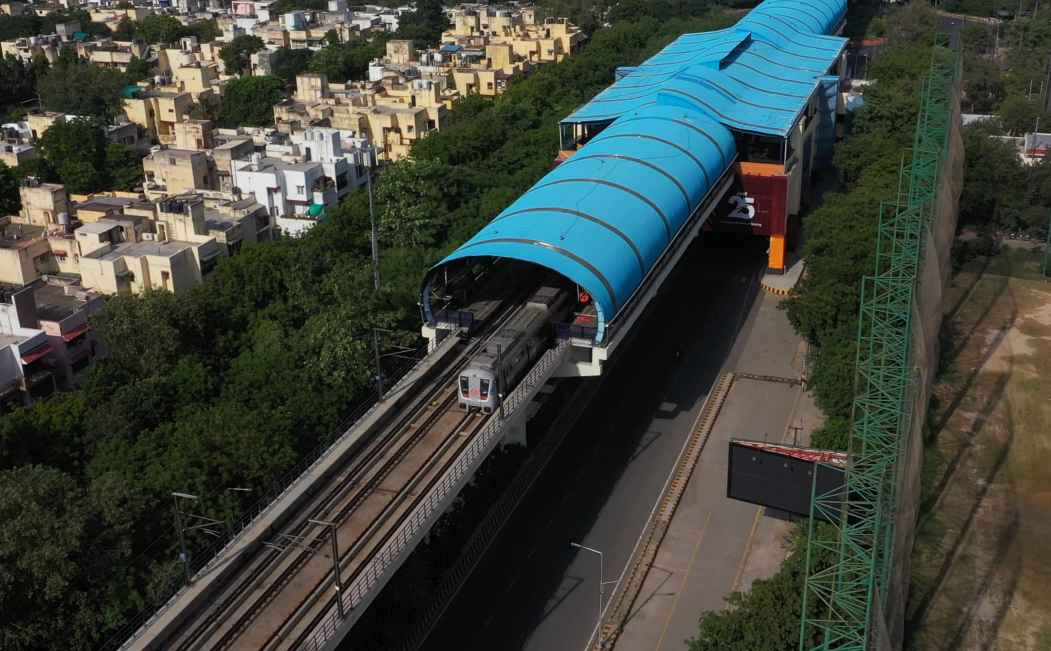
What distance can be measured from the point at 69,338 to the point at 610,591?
20.0 m

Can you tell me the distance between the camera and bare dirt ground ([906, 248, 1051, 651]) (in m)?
24.0

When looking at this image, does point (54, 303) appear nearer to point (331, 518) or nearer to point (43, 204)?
point (43, 204)

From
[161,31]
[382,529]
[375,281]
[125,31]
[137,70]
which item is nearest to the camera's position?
[382,529]

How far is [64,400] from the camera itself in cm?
2923

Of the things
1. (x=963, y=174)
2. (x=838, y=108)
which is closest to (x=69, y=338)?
(x=963, y=174)

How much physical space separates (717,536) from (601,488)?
355 cm

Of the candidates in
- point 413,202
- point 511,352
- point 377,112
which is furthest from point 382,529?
point 377,112

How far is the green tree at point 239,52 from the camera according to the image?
248ft

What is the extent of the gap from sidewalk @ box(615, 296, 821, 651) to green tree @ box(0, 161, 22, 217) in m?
33.9

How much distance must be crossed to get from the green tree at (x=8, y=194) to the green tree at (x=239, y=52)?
1096 inches

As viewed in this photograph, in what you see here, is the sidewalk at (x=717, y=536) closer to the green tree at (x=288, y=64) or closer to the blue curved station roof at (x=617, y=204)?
the blue curved station roof at (x=617, y=204)

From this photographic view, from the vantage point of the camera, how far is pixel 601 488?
94.3 ft

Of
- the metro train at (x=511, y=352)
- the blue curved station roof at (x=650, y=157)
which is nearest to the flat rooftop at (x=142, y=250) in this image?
the blue curved station roof at (x=650, y=157)

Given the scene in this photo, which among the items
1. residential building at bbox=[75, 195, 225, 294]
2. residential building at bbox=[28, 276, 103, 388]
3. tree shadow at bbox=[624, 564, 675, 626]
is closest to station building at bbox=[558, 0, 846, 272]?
residential building at bbox=[75, 195, 225, 294]
